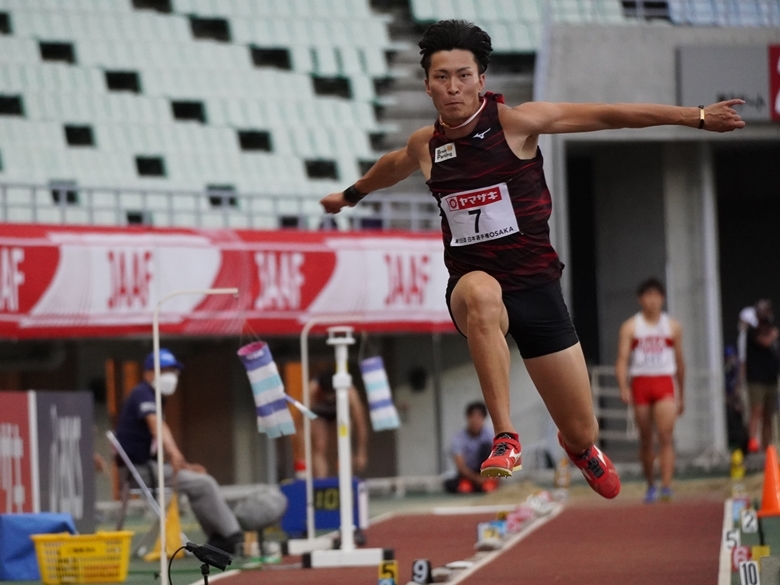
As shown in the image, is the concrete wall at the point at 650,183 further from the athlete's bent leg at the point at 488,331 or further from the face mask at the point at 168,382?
the athlete's bent leg at the point at 488,331

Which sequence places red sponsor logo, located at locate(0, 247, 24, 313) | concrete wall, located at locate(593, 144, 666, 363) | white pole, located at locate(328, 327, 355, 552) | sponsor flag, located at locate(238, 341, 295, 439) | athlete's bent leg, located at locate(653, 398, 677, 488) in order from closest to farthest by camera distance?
sponsor flag, located at locate(238, 341, 295, 439) → white pole, located at locate(328, 327, 355, 552) → athlete's bent leg, located at locate(653, 398, 677, 488) → red sponsor logo, located at locate(0, 247, 24, 313) → concrete wall, located at locate(593, 144, 666, 363)

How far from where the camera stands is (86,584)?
884cm

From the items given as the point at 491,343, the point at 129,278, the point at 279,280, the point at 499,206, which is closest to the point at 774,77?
the point at 279,280

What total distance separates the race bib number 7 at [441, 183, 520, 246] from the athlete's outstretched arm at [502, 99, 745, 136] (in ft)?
0.94

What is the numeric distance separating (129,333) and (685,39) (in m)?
8.56

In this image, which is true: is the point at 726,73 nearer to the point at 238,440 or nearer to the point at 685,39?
the point at 685,39

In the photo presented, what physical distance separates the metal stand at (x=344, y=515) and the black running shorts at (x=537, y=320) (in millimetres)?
3162

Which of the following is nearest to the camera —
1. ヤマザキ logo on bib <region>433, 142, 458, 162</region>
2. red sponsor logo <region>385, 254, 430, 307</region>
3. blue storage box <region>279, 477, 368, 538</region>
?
ヤマザキ logo on bib <region>433, 142, 458, 162</region>

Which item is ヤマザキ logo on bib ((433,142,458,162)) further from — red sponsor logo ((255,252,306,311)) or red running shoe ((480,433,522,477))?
red sponsor logo ((255,252,306,311))

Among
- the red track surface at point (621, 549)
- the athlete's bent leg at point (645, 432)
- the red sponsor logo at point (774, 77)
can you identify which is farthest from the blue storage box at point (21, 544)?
the red sponsor logo at point (774, 77)

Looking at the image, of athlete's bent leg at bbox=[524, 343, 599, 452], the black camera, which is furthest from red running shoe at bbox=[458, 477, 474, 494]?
the black camera

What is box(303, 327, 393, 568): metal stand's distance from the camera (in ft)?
30.6

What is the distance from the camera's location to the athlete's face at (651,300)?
12.8 m

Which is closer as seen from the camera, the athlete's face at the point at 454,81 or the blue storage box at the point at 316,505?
the athlete's face at the point at 454,81
